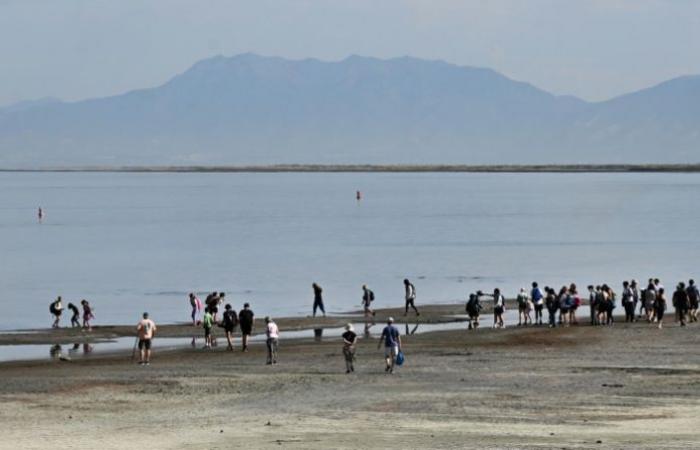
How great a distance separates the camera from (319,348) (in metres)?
42.3

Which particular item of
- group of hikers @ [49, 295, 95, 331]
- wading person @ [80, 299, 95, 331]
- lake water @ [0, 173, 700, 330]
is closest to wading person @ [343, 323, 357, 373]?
wading person @ [80, 299, 95, 331]

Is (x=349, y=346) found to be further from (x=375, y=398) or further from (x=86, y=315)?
(x=86, y=315)

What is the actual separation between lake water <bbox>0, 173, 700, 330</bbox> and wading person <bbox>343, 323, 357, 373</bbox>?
22.6 meters

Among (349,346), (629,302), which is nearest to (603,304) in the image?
(629,302)

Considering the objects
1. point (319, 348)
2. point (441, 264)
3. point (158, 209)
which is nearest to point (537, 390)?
point (319, 348)

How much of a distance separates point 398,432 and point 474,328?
22.1m

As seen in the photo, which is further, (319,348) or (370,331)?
(370,331)

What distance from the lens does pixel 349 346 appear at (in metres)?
34.1

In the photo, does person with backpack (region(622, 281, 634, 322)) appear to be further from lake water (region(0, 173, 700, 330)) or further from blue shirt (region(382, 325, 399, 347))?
blue shirt (region(382, 325, 399, 347))

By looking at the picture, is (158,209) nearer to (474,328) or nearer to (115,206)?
(115,206)

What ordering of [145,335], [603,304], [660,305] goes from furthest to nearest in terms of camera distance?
[603,304] < [660,305] < [145,335]

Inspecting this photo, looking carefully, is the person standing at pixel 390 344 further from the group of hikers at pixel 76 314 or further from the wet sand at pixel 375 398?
the group of hikers at pixel 76 314

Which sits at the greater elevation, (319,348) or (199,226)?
(199,226)

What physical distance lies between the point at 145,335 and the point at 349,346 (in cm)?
601
